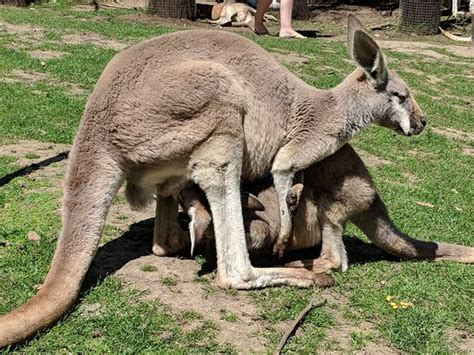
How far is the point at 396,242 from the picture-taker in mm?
4051

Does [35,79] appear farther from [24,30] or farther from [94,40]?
[24,30]

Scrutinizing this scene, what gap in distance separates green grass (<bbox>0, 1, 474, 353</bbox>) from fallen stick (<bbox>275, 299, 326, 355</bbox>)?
1.2 inches

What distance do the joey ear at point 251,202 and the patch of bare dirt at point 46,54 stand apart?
5226 millimetres

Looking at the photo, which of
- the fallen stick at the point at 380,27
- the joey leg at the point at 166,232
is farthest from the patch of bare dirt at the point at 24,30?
the fallen stick at the point at 380,27

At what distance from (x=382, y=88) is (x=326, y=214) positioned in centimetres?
78

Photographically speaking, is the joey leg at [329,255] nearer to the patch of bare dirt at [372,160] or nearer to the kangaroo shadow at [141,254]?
the kangaroo shadow at [141,254]

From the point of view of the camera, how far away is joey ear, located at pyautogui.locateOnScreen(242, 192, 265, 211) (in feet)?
12.0

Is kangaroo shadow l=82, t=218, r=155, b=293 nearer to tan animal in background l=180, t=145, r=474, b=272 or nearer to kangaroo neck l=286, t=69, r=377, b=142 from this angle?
tan animal in background l=180, t=145, r=474, b=272

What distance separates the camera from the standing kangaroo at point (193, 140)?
10.5ft

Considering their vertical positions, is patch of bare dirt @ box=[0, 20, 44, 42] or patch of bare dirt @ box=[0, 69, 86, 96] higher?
patch of bare dirt @ box=[0, 20, 44, 42]

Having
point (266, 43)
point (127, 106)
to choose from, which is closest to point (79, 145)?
point (127, 106)

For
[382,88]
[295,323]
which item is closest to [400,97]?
[382,88]

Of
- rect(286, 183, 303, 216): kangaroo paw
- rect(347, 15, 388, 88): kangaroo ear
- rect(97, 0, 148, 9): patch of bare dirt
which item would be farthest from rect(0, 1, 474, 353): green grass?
rect(97, 0, 148, 9): patch of bare dirt

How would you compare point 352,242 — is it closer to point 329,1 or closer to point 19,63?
point 19,63
